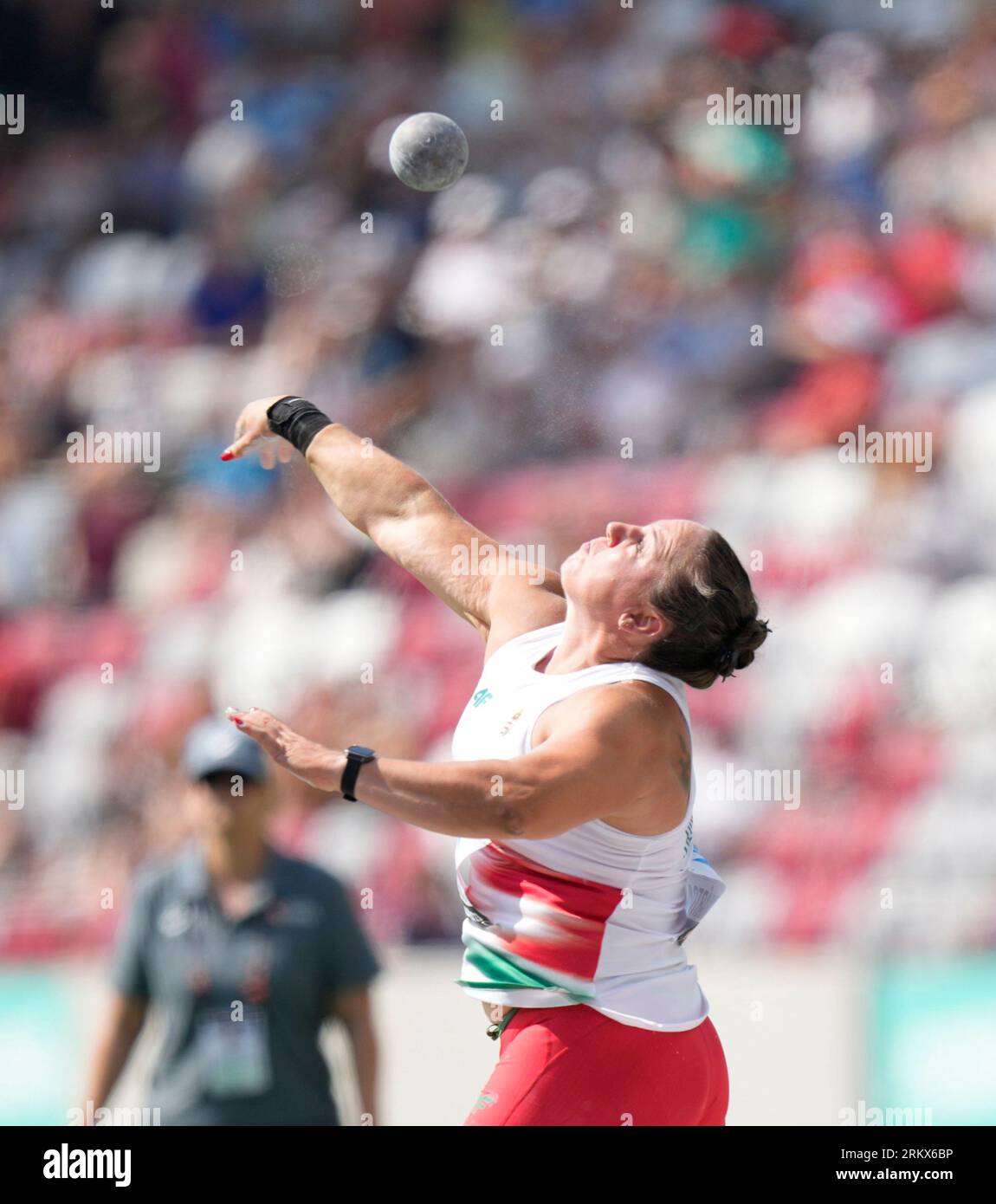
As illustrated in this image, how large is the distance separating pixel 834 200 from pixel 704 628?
20.2ft

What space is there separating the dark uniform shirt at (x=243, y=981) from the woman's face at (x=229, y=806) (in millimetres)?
85

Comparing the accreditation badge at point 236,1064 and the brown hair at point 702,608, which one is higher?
the brown hair at point 702,608

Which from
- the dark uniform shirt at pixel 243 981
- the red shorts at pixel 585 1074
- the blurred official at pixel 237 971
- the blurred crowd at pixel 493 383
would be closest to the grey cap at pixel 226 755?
the blurred official at pixel 237 971

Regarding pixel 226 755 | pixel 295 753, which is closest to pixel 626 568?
pixel 295 753

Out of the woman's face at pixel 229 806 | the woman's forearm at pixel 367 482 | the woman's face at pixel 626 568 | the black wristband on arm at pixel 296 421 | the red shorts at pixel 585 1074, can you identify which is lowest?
the red shorts at pixel 585 1074

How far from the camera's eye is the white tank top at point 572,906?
3230 mm

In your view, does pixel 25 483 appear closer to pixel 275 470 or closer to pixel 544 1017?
pixel 275 470

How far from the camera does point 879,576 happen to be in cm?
724

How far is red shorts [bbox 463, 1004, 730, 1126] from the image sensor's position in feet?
10.5

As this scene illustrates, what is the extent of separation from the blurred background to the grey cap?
151cm

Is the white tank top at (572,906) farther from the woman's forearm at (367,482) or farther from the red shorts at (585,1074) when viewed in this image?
the woman's forearm at (367,482)

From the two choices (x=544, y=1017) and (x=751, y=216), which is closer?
(x=544, y=1017)
